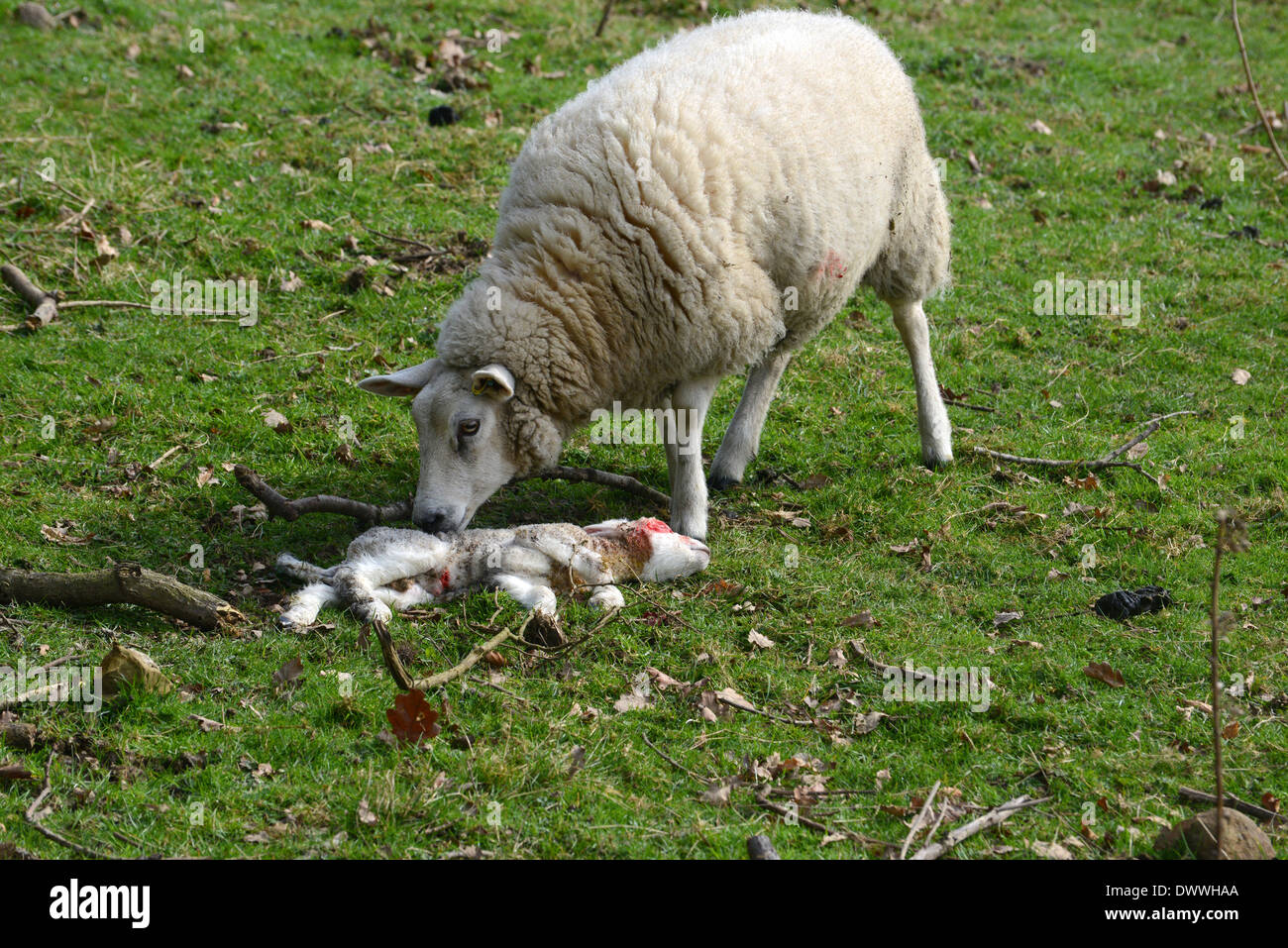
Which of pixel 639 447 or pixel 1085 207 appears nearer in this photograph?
pixel 639 447

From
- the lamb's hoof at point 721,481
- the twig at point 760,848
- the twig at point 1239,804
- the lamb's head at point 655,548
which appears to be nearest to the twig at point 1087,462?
the lamb's hoof at point 721,481

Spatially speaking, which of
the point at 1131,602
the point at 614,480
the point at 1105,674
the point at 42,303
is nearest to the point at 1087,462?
the point at 1131,602

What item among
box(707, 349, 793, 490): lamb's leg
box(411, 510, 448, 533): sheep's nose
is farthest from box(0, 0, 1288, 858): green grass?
box(411, 510, 448, 533): sheep's nose

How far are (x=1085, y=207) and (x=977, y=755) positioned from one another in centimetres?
758

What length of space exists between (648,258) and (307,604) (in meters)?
2.18

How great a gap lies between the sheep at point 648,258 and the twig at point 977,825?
7.88 feet

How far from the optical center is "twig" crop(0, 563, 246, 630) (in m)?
4.87

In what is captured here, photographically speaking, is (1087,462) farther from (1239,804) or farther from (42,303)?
(42,303)

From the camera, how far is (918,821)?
4.13m

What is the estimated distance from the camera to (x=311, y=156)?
9.97 metres

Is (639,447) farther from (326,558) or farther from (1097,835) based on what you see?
(1097,835)

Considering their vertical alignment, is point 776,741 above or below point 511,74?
below
